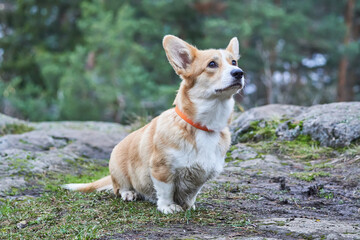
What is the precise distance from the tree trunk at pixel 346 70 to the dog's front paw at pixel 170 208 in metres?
15.8

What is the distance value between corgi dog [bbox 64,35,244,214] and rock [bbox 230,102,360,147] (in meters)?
2.59

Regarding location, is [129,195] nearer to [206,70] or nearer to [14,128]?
[206,70]

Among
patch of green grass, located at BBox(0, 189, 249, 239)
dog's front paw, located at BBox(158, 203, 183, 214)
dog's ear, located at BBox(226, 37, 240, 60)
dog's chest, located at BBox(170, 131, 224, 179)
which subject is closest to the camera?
patch of green grass, located at BBox(0, 189, 249, 239)

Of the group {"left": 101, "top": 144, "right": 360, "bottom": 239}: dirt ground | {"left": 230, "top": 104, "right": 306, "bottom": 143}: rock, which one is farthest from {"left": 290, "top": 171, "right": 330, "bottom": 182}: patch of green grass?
{"left": 230, "top": 104, "right": 306, "bottom": 143}: rock

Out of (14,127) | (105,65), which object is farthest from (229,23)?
(14,127)

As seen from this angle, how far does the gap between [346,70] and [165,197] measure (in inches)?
671

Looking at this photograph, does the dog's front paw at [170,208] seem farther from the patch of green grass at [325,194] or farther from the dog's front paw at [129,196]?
the patch of green grass at [325,194]

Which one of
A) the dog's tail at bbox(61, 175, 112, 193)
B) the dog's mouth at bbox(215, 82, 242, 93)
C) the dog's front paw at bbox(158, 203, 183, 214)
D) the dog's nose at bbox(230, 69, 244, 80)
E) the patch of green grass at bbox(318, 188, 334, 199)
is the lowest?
the dog's tail at bbox(61, 175, 112, 193)

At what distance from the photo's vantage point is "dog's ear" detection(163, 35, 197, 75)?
3668 mm

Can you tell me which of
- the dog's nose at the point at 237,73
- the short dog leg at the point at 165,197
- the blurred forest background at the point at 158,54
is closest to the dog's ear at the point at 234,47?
the dog's nose at the point at 237,73

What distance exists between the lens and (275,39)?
A: 18500mm

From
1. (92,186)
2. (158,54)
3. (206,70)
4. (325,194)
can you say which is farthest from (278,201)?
(158,54)

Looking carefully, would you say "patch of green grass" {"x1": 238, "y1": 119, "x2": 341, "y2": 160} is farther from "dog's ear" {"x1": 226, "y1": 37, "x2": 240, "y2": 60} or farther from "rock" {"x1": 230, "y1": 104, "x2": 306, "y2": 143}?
"dog's ear" {"x1": 226, "y1": 37, "x2": 240, "y2": 60}

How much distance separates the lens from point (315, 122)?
19.7 ft
